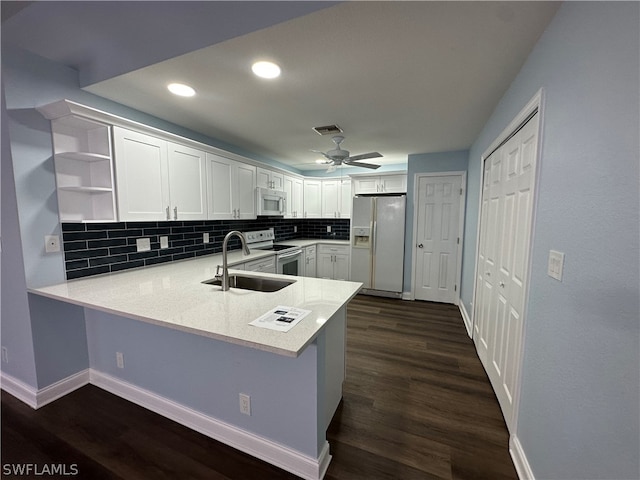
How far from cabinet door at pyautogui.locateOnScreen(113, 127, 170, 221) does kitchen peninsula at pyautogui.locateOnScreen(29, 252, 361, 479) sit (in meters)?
0.58

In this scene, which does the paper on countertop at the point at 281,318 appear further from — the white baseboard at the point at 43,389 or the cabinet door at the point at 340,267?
the cabinet door at the point at 340,267

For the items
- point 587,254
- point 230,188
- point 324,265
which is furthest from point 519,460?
point 324,265

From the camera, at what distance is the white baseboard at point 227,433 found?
1432 millimetres

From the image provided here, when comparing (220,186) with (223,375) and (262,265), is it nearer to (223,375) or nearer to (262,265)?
(262,265)

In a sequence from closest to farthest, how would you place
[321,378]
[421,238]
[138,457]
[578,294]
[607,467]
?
1. [607,467]
2. [578,294]
3. [321,378]
4. [138,457]
5. [421,238]

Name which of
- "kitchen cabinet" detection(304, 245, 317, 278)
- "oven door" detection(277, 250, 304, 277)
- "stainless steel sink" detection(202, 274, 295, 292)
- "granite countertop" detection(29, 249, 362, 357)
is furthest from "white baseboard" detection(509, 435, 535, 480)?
"kitchen cabinet" detection(304, 245, 317, 278)

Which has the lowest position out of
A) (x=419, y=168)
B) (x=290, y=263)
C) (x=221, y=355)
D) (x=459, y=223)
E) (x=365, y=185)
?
(x=221, y=355)

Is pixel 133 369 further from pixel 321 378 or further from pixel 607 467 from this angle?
pixel 607 467

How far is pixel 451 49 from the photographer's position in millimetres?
1500

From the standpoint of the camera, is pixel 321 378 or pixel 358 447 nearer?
pixel 321 378

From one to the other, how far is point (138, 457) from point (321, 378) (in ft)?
3.97

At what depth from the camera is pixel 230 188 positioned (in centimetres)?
325

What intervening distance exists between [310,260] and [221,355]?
3323 mm

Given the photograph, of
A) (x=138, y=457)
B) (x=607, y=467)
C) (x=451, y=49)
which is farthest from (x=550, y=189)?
(x=138, y=457)
